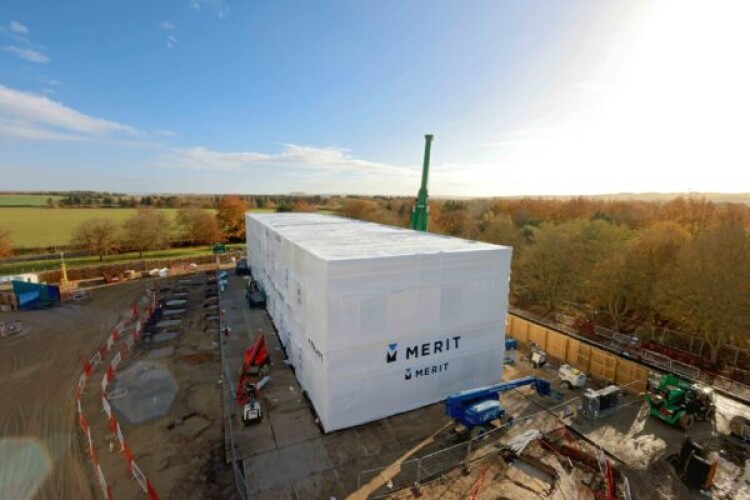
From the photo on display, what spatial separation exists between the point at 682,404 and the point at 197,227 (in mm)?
70617

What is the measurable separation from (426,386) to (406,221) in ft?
170

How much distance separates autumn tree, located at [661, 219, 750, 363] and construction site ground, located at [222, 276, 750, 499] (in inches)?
225

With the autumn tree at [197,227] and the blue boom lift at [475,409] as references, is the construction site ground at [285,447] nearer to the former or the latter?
the blue boom lift at [475,409]

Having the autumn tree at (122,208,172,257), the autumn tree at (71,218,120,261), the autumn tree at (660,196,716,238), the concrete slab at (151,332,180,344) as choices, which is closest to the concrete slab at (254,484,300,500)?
the concrete slab at (151,332,180,344)

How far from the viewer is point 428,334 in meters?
16.6

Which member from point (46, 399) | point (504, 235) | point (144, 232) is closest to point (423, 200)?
point (504, 235)

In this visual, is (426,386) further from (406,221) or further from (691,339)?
(406,221)

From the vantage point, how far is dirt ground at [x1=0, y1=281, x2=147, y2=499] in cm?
1265

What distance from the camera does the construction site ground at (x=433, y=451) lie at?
40.0ft

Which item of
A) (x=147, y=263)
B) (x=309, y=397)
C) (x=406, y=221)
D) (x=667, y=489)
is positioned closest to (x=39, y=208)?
(x=147, y=263)

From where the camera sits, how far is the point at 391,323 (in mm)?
15711

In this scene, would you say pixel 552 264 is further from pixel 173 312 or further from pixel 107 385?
pixel 107 385

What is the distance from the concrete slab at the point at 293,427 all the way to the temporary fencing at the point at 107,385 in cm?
455

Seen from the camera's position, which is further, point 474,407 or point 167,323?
point 167,323
